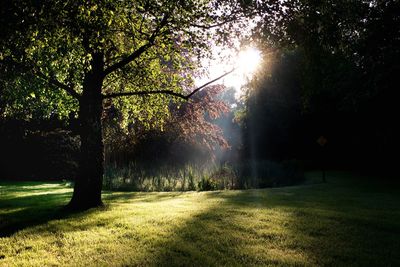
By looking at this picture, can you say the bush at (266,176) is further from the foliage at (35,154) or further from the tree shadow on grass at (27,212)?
the foliage at (35,154)

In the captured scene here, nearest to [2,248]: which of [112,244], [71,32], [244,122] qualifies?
[112,244]

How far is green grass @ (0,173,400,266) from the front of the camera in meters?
4.83

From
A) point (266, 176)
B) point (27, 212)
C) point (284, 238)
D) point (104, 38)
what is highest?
point (104, 38)

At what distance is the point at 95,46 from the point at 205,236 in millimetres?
5218

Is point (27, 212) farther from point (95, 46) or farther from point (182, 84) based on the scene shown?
point (182, 84)

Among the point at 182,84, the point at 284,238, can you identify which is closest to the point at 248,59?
the point at 284,238

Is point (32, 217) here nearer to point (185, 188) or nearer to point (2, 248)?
point (2, 248)

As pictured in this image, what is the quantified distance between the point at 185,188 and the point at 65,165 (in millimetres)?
11130

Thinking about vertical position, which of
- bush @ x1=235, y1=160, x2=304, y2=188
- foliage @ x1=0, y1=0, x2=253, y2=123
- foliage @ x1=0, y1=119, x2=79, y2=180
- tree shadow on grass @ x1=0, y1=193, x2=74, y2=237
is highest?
foliage @ x1=0, y1=0, x2=253, y2=123

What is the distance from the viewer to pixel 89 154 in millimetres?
9062

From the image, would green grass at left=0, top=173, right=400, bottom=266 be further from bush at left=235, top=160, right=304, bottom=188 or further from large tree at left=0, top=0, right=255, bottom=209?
bush at left=235, top=160, right=304, bottom=188

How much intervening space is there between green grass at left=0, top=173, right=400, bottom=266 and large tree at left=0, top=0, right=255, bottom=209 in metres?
1.98

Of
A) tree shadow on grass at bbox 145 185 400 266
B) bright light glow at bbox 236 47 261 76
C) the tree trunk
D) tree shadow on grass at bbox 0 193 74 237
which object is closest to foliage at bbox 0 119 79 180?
tree shadow on grass at bbox 0 193 74 237

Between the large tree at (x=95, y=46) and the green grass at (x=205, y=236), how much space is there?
198 cm
